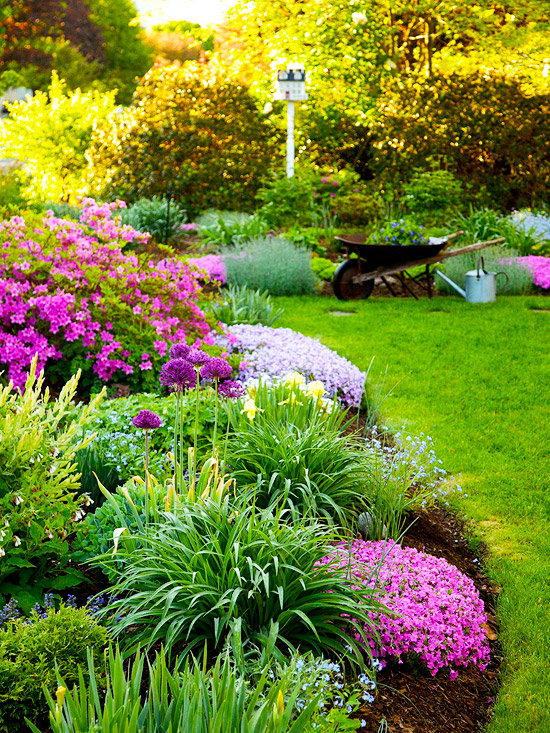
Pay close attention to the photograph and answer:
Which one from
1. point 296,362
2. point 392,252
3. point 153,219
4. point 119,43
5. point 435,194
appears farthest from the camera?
point 119,43

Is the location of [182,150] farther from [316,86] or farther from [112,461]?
[112,461]

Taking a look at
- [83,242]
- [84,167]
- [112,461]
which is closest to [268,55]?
[84,167]

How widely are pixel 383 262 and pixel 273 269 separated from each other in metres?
1.26

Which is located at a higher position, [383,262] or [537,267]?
[383,262]

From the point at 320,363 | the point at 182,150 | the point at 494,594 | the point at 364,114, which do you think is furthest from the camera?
the point at 364,114

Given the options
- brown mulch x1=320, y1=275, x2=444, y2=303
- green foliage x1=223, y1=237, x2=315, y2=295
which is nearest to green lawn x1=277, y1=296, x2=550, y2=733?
green foliage x1=223, y1=237, x2=315, y2=295

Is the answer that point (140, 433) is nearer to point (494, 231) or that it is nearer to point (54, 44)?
point (494, 231)

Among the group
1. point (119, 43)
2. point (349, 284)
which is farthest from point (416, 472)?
point (119, 43)

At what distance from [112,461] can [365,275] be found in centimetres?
597

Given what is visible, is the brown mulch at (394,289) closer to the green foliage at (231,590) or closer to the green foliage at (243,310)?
the green foliage at (243,310)

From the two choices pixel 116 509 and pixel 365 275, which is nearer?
pixel 116 509

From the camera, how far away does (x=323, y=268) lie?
34.2ft

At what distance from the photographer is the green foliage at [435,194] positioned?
1223 centimetres

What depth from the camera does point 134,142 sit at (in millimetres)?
14445
